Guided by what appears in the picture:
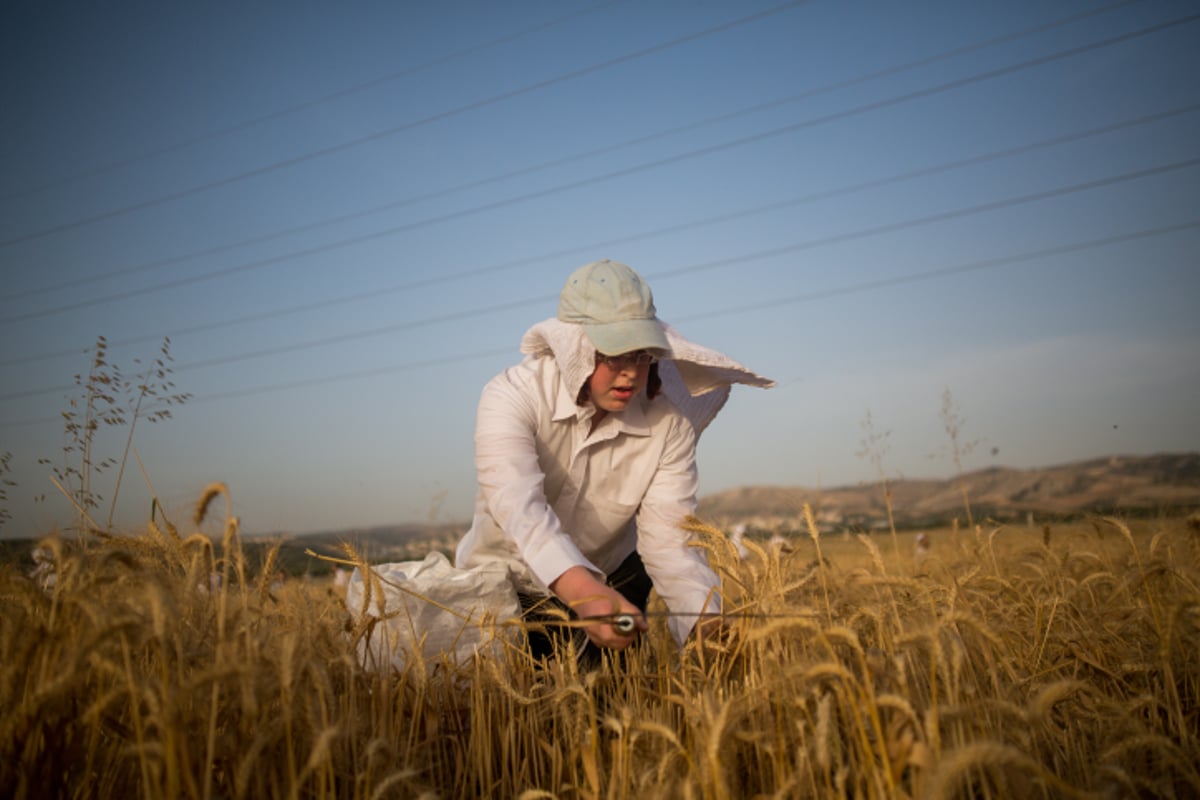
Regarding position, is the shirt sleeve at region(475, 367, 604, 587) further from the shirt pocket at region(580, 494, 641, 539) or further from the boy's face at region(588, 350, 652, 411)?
the shirt pocket at region(580, 494, 641, 539)

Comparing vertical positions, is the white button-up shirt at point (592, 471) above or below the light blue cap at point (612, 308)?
below

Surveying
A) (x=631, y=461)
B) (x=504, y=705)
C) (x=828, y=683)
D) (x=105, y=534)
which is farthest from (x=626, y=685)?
(x=105, y=534)

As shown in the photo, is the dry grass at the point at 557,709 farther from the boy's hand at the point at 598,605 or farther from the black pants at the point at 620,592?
the black pants at the point at 620,592

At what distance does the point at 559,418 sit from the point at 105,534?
1704mm

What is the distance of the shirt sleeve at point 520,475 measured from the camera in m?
2.57

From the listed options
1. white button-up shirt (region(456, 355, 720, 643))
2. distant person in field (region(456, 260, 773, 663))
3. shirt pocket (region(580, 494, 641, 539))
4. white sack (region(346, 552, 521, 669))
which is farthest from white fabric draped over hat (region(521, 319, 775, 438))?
white sack (region(346, 552, 521, 669))

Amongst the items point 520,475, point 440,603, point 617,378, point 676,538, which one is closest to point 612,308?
point 617,378

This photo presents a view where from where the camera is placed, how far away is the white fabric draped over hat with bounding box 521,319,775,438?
2.96 metres

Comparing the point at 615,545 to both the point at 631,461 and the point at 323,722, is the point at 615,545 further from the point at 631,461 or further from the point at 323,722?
the point at 323,722

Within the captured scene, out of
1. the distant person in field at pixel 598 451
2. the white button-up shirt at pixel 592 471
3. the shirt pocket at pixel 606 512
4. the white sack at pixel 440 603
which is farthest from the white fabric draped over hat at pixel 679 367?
the white sack at pixel 440 603

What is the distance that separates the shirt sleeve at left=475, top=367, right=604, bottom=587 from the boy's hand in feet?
0.18

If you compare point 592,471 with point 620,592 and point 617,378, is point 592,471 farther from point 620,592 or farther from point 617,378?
point 620,592

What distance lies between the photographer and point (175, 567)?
8.07ft

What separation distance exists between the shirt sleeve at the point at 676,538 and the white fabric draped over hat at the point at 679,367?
0.69 ft
